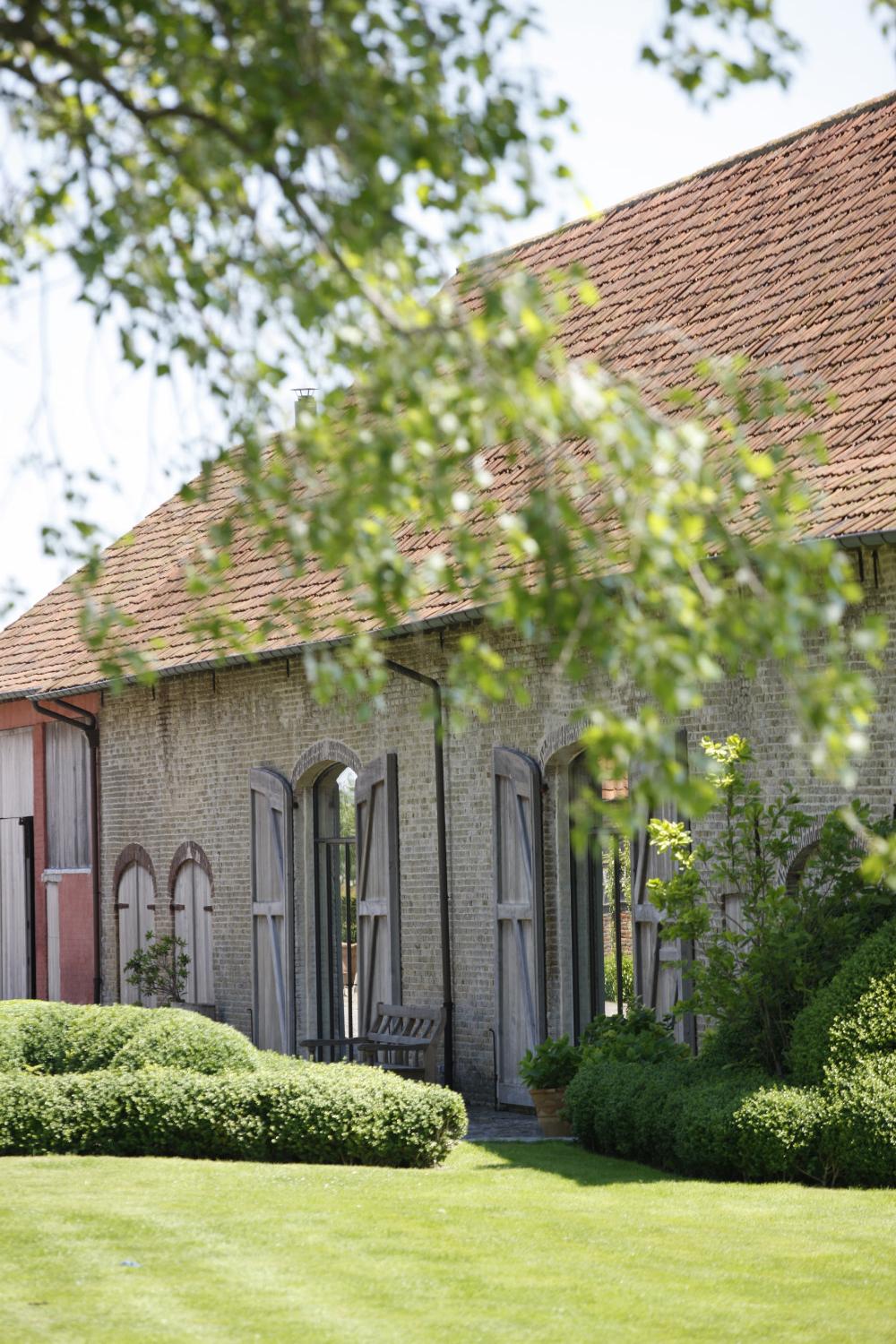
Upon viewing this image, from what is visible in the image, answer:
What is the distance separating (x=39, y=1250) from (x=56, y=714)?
11.9m

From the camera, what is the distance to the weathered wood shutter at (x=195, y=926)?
58.7 ft

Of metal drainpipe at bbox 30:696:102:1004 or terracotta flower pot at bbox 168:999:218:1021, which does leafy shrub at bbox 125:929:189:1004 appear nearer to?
terracotta flower pot at bbox 168:999:218:1021

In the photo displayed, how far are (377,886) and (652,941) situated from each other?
347cm

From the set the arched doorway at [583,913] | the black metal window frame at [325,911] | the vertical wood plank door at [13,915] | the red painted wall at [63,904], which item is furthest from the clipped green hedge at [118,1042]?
the vertical wood plank door at [13,915]

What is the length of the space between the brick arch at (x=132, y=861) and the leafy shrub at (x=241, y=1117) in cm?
730

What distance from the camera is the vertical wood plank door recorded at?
21.4 meters

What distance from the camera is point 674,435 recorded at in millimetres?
4332

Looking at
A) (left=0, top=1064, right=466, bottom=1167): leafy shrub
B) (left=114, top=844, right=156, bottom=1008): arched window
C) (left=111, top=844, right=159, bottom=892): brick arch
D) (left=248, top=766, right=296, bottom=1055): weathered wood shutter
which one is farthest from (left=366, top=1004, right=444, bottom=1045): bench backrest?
(left=111, top=844, right=159, bottom=892): brick arch

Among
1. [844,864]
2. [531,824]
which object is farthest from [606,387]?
[531,824]

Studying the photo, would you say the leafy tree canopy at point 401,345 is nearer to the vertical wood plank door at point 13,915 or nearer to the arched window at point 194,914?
the arched window at point 194,914

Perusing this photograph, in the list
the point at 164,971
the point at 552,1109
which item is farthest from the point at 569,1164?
the point at 164,971

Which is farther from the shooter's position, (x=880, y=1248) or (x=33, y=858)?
(x=33, y=858)

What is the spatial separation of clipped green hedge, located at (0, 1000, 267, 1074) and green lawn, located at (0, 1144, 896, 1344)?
1379 mm

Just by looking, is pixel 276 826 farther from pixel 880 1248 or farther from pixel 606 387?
pixel 606 387
